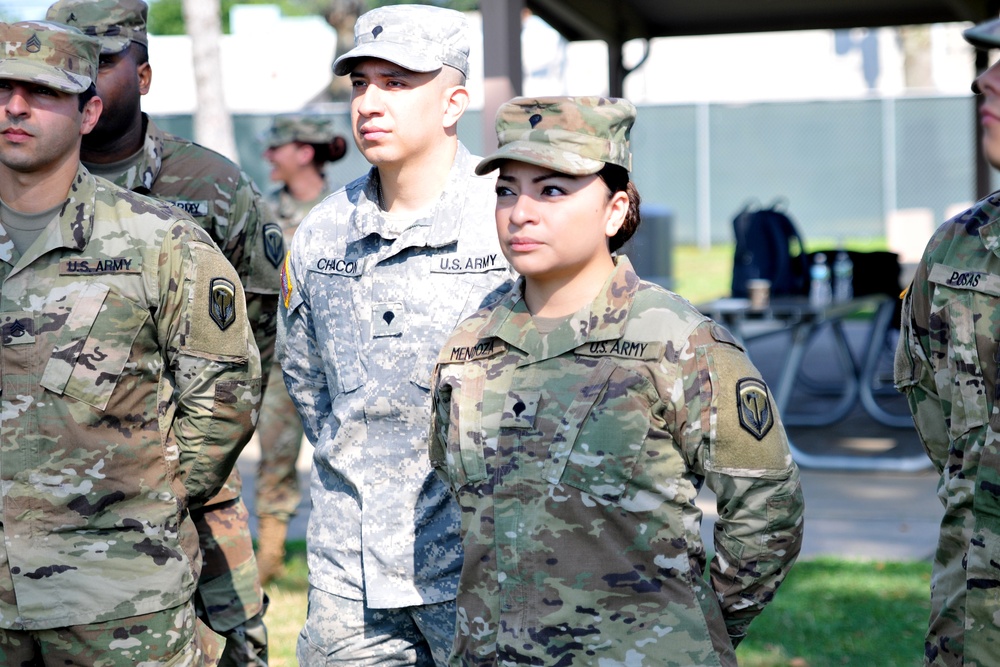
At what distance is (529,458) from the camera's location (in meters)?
2.63

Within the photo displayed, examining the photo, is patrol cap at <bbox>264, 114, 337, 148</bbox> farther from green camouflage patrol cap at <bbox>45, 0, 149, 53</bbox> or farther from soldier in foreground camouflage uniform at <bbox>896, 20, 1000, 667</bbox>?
soldier in foreground camouflage uniform at <bbox>896, 20, 1000, 667</bbox>

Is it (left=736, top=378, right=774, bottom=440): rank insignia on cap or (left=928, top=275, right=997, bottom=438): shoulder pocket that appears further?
(left=928, top=275, right=997, bottom=438): shoulder pocket

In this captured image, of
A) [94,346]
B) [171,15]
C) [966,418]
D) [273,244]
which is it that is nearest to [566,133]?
[966,418]

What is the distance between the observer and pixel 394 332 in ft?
10.7

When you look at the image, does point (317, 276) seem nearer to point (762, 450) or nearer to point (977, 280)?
point (762, 450)

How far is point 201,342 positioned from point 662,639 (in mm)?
1489

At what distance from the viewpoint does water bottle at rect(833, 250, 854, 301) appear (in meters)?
9.41

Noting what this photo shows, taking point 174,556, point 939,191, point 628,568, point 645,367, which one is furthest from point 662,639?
point 939,191

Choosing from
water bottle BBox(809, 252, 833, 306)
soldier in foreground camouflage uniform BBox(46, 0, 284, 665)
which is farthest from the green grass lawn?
water bottle BBox(809, 252, 833, 306)

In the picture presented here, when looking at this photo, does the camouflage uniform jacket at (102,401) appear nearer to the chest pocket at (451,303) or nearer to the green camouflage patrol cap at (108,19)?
the chest pocket at (451,303)

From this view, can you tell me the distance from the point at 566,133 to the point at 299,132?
4.45 meters

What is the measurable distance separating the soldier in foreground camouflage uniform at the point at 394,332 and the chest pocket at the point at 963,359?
1.11 metres

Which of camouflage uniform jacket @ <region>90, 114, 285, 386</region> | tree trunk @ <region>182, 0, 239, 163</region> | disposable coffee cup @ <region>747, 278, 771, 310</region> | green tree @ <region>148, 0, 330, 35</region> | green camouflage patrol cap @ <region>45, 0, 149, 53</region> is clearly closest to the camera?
green camouflage patrol cap @ <region>45, 0, 149, 53</region>

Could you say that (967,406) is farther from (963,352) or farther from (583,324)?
(583,324)
